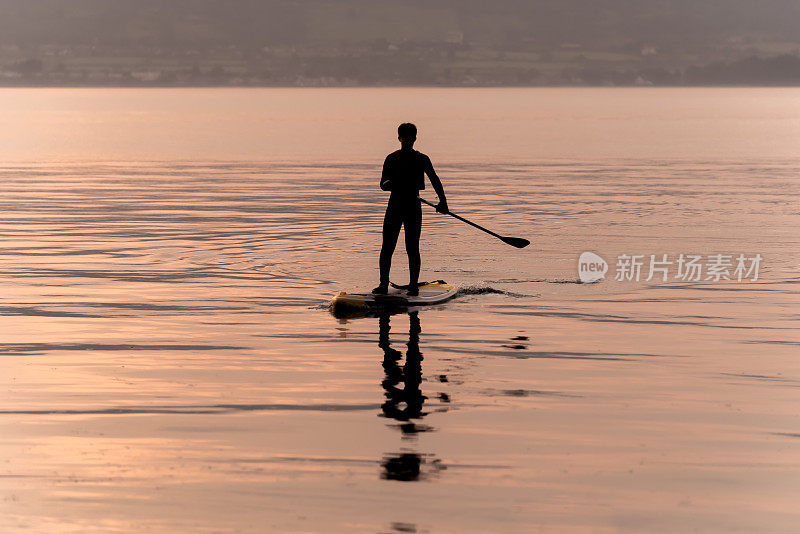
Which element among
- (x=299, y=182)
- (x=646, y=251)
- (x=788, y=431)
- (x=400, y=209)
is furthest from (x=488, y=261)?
(x=299, y=182)

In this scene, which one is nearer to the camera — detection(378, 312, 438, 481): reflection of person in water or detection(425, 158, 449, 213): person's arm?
detection(378, 312, 438, 481): reflection of person in water

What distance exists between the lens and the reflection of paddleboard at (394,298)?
16875 mm

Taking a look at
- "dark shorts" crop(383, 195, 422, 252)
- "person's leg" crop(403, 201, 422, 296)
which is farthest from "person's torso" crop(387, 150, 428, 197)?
"person's leg" crop(403, 201, 422, 296)

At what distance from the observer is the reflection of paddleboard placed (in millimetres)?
16875

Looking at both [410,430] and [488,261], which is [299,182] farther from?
[410,430]

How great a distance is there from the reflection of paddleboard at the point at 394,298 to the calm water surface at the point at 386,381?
275mm

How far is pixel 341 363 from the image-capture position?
44.5 feet

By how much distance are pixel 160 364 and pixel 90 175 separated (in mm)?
37355

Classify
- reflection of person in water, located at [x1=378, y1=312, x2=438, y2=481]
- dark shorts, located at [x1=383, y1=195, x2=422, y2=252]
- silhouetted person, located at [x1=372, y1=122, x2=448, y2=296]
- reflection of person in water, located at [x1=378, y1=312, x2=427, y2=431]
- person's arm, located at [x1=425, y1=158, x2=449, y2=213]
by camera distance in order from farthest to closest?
dark shorts, located at [x1=383, y1=195, x2=422, y2=252] → silhouetted person, located at [x1=372, y1=122, x2=448, y2=296] → person's arm, located at [x1=425, y1=158, x2=449, y2=213] → reflection of person in water, located at [x1=378, y1=312, x2=427, y2=431] → reflection of person in water, located at [x1=378, y1=312, x2=438, y2=481]

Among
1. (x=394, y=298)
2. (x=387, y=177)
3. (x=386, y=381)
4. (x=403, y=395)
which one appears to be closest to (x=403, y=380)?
(x=386, y=381)

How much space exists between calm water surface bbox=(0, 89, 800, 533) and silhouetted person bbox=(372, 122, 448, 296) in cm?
85

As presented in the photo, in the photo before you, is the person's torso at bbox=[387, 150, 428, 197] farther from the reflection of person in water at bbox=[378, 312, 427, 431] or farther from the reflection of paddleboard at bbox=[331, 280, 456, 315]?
the reflection of person in water at bbox=[378, 312, 427, 431]

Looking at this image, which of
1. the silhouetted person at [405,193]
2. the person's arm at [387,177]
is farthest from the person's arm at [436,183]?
the person's arm at [387,177]

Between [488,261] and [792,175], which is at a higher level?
[792,175]
